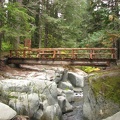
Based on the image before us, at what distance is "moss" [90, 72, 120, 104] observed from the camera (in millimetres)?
9258

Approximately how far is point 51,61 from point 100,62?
3576mm

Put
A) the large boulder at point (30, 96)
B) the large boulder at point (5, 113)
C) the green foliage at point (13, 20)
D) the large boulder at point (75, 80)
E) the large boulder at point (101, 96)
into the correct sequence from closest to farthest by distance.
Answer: the large boulder at point (5, 113)
the large boulder at point (101, 96)
the large boulder at point (30, 96)
the green foliage at point (13, 20)
the large boulder at point (75, 80)

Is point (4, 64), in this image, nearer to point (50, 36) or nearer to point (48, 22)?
point (48, 22)

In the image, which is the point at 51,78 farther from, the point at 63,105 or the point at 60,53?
the point at 63,105

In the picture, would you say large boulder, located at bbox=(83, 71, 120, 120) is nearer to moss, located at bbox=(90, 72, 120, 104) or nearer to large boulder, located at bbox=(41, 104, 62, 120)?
moss, located at bbox=(90, 72, 120, 104)

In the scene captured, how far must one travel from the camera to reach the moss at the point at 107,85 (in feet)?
30.4

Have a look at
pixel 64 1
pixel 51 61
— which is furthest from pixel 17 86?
pixel 64 1

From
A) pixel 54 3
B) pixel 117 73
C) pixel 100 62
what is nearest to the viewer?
pixel 117 73

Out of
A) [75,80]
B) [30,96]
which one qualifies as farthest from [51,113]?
[75,80]

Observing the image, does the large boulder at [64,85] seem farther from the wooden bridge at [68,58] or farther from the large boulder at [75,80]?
the wooden bridge at [68,58]

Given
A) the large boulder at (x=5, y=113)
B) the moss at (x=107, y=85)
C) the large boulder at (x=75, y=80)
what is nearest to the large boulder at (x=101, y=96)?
the moss at (x=107, y=85)

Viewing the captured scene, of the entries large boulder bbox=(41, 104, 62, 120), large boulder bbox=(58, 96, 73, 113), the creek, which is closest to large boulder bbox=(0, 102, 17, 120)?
large boulder bbox=(41, 104, 62, 120)

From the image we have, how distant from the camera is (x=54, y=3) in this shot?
23.8 metres

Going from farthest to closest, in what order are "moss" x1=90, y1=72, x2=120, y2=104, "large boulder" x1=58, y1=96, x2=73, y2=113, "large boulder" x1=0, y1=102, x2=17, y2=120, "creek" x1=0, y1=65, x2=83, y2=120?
"large boulder" x1=58, y1=96, x2=73, y2=113, "creek" x1=0, y1=65, x2=83, y2=120, "moss" x1=90, y1=72, x2=120, y2=104, "large boulder" x1=0, y1=102, x2=17, y2=120
